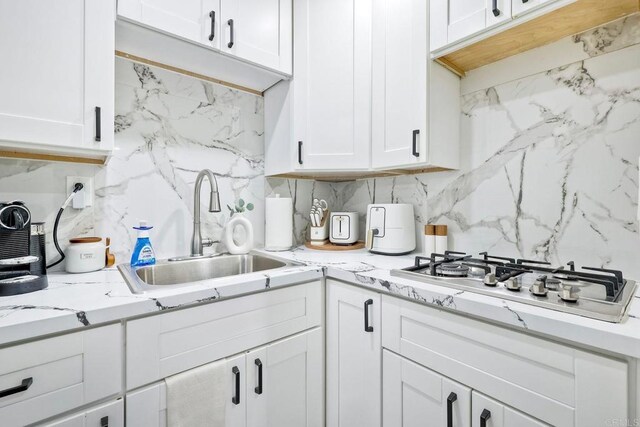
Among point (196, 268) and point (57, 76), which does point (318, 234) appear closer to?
point (196, 268)

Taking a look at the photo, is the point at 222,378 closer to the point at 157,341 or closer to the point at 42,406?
the point at 157,341

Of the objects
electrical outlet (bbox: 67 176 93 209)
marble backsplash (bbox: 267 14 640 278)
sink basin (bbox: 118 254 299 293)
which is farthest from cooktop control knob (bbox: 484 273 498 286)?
electrical outlet (bbox: 67 176 93 209)

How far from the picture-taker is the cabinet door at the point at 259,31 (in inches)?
54.2

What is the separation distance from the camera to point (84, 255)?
1.17m

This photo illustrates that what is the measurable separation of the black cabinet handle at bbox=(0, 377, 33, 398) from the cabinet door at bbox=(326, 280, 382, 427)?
3.01 ft

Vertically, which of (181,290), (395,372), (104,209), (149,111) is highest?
(149,111)

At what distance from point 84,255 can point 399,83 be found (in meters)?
1.48

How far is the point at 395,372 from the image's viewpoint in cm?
105

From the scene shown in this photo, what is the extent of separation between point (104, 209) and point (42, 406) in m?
0.82

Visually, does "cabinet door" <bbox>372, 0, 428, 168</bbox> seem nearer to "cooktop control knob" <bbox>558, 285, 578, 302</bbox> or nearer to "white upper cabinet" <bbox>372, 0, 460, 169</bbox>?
"white upper cabinet" <bbox>372, 0, 460, 169</bbox>

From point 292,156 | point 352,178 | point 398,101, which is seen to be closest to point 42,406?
point 292,156

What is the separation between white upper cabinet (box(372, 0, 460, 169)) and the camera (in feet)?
4.34

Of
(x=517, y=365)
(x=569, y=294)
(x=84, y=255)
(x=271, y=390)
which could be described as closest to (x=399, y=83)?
(x=569, y=294)

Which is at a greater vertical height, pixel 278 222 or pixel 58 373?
pixel 278 222
